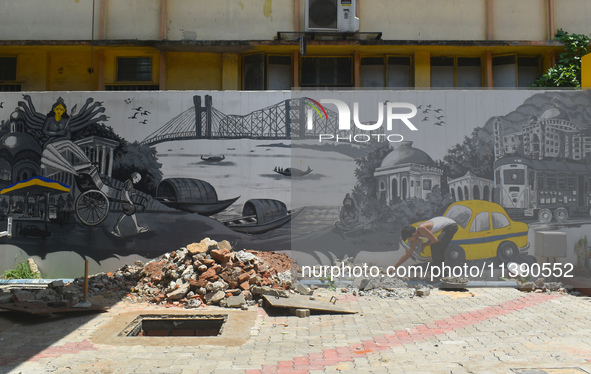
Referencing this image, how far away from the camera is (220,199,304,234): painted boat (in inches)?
424

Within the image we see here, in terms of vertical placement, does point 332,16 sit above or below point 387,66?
above

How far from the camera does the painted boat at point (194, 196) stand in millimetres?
10773

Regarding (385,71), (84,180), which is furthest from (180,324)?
(385,71)

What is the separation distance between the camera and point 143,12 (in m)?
13.7


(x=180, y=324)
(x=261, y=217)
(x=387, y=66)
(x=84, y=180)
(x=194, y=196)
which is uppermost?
(x=387, y=66)

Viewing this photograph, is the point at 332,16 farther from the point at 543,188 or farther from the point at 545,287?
the point at 545,287

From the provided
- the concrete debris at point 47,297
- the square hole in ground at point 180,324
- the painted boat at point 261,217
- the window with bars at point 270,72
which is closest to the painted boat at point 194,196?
the painted boat at point 261,217

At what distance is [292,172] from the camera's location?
35.4 ft

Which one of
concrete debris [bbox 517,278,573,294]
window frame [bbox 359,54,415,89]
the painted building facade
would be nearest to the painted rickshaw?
the painted building facade

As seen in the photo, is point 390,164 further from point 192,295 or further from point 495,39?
point 495,39

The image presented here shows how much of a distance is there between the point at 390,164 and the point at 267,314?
13.4ft

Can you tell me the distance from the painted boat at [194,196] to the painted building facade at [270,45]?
12.9 feet

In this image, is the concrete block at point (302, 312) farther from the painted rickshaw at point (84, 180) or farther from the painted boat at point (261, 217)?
the painted rickshaw at point (84, 180)

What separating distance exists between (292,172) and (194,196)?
80.1 inches
